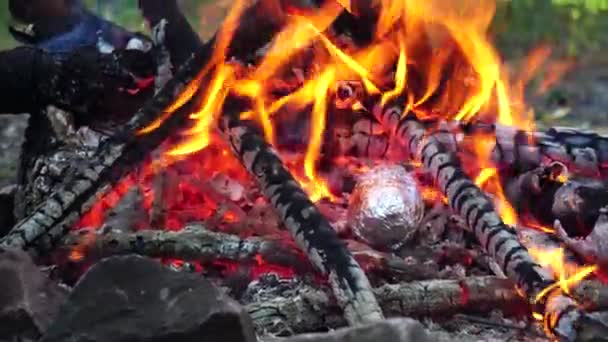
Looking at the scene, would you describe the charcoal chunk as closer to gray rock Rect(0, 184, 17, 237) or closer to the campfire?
the campfire

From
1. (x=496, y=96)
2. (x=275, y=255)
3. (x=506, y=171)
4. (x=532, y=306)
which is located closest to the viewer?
(x=532, y=306)

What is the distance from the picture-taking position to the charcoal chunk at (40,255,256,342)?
1.71 m

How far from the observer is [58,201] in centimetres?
235

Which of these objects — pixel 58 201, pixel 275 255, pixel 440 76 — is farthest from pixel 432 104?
pixel 58 201

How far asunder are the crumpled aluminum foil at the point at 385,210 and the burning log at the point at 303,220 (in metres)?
0.17

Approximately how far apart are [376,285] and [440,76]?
726 mm

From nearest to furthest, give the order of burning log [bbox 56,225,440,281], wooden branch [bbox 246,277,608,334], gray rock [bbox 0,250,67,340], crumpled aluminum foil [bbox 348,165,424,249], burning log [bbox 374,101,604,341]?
gray rock [bbox 0,250,67,340], burning log [bbox 374,101,604,341], wooden branch [bbox 246,277,608,334], burning log [bbox 56,225,440,281], crumpled aluminum foil [bbox 348,165,424,249]

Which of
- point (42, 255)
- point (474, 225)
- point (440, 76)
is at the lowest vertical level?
point (42, 255)

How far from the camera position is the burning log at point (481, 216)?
202 centimetres

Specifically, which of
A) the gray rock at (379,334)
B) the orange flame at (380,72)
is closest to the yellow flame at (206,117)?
the orange flame at (380,72)

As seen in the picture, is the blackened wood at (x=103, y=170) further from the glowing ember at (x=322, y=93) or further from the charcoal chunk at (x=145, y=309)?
the charcoal chunk at (x=145, y=309)

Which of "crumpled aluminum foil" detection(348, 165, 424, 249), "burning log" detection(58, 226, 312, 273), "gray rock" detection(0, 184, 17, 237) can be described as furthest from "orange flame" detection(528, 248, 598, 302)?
"gray rock" detection(0, 184, 17, 237)

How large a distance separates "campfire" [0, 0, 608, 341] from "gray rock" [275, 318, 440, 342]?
1.08ft

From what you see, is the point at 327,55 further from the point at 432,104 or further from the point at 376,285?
the point at 376,285
